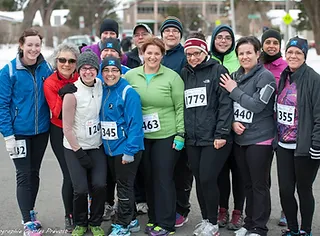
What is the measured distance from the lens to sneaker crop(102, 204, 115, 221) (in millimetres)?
4998

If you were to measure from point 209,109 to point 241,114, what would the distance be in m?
0.30

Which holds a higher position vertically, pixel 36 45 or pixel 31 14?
pixel 31 14

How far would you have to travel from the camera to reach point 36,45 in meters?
4.46

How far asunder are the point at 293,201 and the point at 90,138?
1.99m

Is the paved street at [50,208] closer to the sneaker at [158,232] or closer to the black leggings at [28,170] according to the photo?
the sneaker at [158,232]

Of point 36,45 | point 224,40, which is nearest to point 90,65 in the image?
point 36,45

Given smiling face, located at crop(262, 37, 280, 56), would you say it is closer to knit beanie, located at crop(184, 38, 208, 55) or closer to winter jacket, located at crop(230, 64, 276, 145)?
winter jacket, located at crop(230, 64, 276, 145)

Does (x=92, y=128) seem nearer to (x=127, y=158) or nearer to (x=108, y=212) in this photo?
(x=127, y=158)

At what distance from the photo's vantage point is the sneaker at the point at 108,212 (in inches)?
197

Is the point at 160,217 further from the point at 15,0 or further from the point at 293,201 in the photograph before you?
the point at 15,0

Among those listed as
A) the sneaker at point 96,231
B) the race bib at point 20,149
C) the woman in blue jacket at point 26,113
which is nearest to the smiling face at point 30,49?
the woman in blue jacket at point 26,113

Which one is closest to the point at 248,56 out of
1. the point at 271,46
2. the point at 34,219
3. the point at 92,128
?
the point at 271,46

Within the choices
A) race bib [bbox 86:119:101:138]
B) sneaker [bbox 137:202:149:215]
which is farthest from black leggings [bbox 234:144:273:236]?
race bib [bbox 86:119:101:138]

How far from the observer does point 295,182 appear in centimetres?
431
